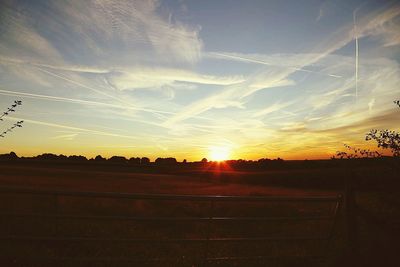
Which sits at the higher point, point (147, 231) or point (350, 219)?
point (350, 219)

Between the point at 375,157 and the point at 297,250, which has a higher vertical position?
the point at 375,157

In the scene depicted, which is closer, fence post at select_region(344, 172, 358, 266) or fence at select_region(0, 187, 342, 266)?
fence at select_region(0, 187, 342, 266)

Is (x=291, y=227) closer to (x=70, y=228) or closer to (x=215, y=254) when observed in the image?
(x=215, y=254)

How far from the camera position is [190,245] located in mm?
12547

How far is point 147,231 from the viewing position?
15.3 metres

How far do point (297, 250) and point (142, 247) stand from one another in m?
4.79

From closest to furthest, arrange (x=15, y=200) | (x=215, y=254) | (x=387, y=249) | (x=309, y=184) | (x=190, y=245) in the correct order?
1. (x=387, y=249)
2. (x=215, y=254)
3. (x=190, y=245)
4. (x=15, y=200)
5. (x=309, y=184)

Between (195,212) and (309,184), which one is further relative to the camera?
(309,184)

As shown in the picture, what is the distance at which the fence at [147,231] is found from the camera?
6.90m

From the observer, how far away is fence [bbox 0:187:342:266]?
690cm

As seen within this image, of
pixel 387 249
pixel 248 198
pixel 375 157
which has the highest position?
pixel 375 157

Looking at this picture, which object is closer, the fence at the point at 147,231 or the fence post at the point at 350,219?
the fence at the point at 147,231

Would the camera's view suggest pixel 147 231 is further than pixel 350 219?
Yes

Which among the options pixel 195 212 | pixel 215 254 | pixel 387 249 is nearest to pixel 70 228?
pixel 215 254
